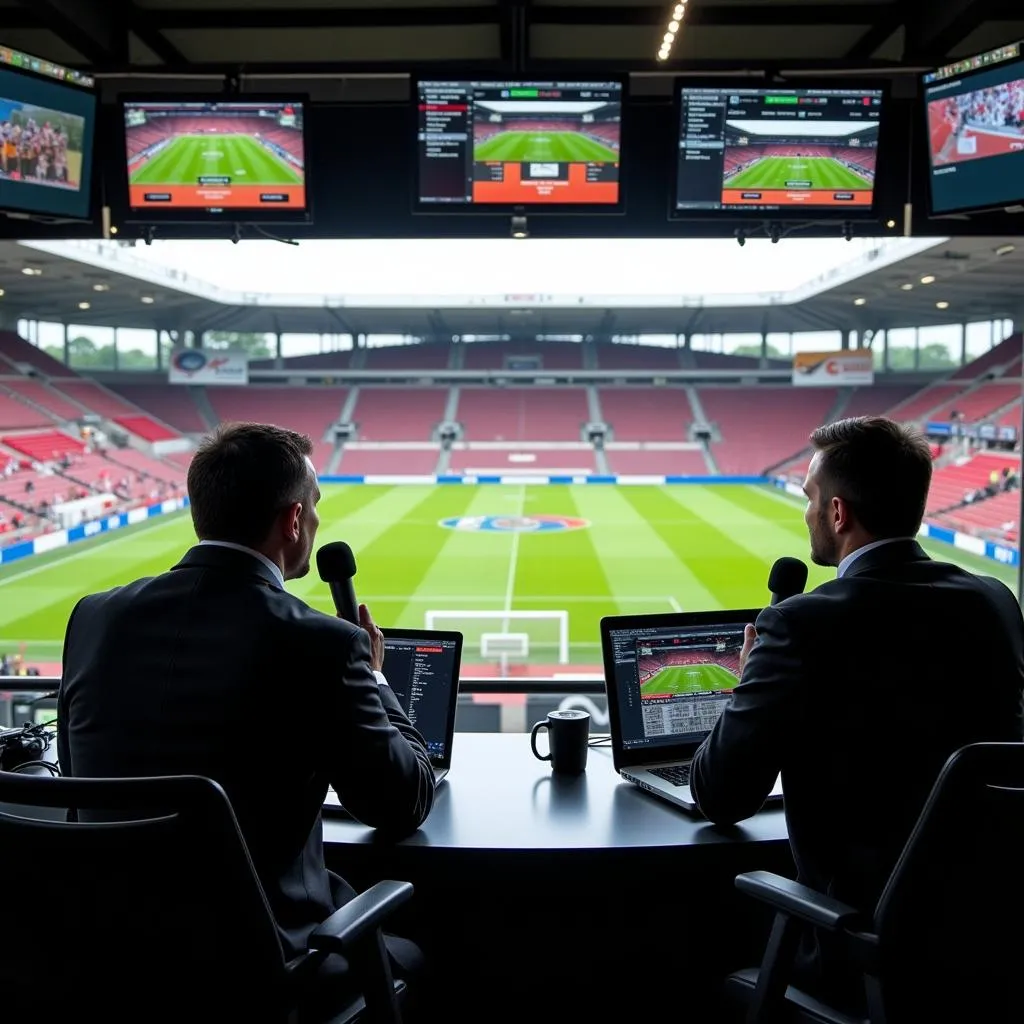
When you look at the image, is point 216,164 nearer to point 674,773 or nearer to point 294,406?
point 674,773

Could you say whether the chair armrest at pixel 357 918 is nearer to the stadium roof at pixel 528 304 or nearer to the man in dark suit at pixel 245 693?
the man in dark suit at pixel 245 693

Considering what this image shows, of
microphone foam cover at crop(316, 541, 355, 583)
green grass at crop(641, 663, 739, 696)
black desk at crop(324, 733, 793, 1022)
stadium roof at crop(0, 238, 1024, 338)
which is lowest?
black desk at crop(324, 733, 793, 1022)

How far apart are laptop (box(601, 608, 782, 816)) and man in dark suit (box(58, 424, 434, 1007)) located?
0.86m

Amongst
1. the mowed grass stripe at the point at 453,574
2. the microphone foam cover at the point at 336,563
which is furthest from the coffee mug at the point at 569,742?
the mowed grass stripe at the point at 453,574

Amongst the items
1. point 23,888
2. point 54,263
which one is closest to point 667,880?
point 23,888

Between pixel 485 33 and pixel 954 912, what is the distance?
11.0 feet

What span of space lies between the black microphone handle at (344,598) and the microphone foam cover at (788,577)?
974mm

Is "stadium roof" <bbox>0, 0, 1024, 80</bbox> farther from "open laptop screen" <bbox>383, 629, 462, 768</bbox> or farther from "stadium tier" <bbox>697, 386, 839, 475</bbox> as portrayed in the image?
"stadium tier" <bbox>697, 386, 839, 475</bbox>

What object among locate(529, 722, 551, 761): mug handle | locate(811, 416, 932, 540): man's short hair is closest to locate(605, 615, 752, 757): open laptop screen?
locate(529, 722, 551, 761): mug handle

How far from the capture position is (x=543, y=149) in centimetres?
315

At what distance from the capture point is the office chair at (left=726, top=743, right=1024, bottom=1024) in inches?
49.6

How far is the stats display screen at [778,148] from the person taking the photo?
313cm

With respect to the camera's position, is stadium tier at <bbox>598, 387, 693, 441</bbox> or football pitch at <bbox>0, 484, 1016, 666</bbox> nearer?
football pitch at <bbox>0, 484, 1016, 666</bbox>

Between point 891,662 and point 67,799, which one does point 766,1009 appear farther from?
point 67,799
